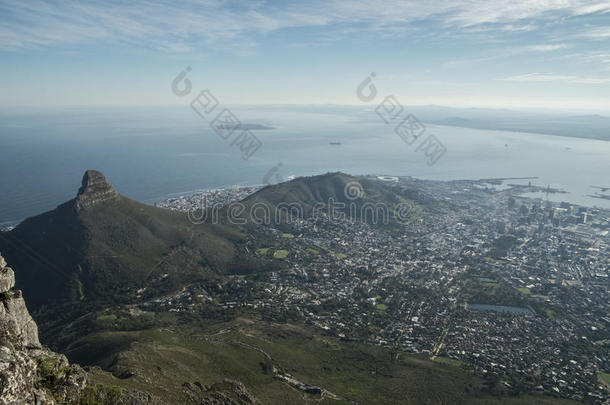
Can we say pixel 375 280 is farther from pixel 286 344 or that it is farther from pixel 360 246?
pixel 286 344

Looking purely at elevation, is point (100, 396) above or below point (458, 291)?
above

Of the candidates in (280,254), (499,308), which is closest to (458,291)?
(499,308)

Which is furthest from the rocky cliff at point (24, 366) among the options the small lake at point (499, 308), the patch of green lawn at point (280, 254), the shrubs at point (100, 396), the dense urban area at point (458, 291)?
the small lake at point (499, 308)

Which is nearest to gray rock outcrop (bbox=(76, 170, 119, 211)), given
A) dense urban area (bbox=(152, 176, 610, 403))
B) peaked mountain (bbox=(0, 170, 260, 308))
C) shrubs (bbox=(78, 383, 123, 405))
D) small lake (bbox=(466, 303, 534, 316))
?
peaked mountain (bbox=(0, 170, 260, 308))

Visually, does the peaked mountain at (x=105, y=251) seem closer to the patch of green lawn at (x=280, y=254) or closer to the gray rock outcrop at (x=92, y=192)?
the gray rock outcrop at (x=92, y=192)

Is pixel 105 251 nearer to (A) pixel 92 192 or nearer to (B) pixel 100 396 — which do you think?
(A) pixel 92 192

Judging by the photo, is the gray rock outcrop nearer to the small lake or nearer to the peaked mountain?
the peaked mountain

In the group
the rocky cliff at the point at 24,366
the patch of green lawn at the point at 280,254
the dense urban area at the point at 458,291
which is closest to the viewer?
the rocky cliff at the point at 24,366
